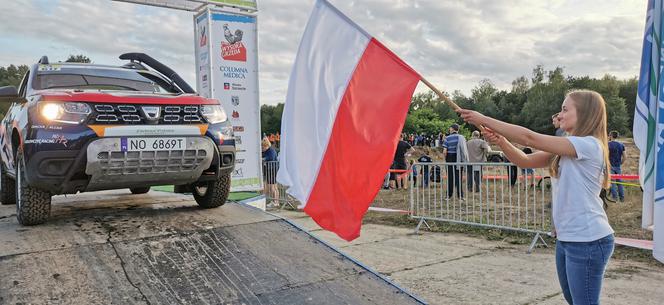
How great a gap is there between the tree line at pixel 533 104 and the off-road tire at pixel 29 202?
186 feet

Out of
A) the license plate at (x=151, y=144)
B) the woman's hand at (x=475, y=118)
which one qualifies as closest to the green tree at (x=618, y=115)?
the license plate at (x=151, y=144)

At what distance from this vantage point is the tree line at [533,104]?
201 ft

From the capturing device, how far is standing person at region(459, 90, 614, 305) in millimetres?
2490

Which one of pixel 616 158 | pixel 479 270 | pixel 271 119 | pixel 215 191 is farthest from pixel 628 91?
pixel 215 191

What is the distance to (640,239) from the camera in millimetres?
6801

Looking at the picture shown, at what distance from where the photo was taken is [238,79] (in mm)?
10211

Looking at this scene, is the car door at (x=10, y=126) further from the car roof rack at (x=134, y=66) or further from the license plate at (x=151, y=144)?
the license plate at (x=151, y=144)

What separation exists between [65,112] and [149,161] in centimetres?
85

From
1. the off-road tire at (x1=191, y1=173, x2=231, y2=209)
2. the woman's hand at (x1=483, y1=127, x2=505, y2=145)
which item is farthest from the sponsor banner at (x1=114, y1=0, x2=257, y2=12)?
the woman's hand at (x1=483, y1=127, x2=505, y2=145)

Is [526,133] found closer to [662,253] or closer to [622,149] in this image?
[662,253]

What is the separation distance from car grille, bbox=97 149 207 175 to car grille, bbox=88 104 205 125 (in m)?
0.33

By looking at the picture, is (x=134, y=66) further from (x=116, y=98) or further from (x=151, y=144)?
(x=151, y=144)

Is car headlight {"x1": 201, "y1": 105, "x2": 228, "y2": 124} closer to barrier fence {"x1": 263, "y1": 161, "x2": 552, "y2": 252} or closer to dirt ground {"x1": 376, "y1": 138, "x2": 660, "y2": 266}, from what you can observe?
barrier fence {"x1": 263, "y1": 161, "x2": 552, "y2": 252}

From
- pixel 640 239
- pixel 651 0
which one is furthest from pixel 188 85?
pixel 640 239
